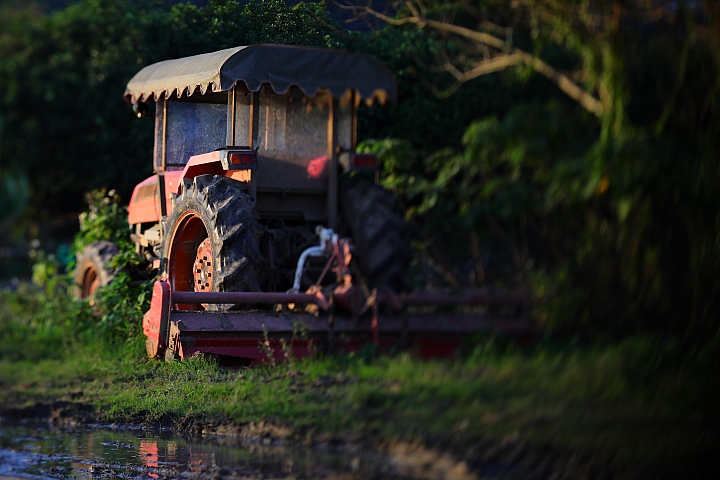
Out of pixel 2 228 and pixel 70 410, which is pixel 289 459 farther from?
pixel 2 228

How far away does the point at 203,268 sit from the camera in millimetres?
7582

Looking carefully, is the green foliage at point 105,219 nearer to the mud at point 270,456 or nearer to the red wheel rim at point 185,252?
the red wheel rim at point 185,252

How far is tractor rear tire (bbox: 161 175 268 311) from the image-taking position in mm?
7129

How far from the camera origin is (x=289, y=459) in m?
5.36

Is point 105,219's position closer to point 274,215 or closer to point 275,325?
point 274,215

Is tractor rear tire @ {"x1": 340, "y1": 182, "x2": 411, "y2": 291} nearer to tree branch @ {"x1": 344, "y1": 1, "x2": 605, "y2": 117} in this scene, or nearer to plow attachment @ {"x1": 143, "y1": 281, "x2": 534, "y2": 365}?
plow attachment @ {"x1": 143, "y1": 281, "x2": 534, "y2": 365}

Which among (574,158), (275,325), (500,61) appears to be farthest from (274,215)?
(574,158)

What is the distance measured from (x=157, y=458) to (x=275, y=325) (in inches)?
49.9

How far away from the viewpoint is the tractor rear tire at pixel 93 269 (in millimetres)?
10070

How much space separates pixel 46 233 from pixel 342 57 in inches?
426

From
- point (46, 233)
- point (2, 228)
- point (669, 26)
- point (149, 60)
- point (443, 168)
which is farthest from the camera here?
point (2, 228)

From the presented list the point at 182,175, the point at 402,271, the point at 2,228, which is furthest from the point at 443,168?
the point at 2,228

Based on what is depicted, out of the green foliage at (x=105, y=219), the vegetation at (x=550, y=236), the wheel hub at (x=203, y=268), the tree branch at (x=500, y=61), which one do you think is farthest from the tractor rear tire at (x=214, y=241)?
the green foliage at (x=105, y=219)

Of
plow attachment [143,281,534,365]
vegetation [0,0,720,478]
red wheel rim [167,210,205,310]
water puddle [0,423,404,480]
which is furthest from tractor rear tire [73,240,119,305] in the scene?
plow attachment [143,281,534,365]
